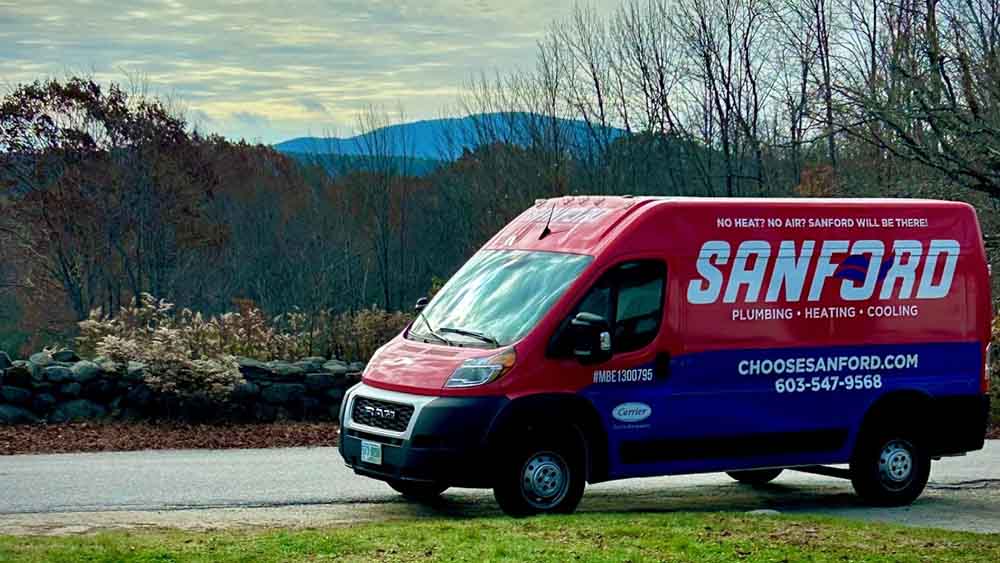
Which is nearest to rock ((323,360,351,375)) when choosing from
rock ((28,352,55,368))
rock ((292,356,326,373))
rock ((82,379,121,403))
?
rock ((292,356,326,373))

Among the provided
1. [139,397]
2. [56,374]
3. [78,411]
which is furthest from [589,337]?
[56,374]

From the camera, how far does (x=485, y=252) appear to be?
37.0 feet

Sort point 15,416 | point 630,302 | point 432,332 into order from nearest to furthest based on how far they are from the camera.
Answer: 1. point 630,302
2. point 432,332
3. point 15,416

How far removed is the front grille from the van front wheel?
31.7 inches

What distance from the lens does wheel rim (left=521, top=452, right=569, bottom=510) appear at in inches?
389

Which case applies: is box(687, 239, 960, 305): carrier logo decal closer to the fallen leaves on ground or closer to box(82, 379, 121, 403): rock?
the fallen leaves on ground

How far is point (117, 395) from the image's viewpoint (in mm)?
15469

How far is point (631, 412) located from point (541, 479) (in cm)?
89

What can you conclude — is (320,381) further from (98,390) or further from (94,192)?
(94,192)

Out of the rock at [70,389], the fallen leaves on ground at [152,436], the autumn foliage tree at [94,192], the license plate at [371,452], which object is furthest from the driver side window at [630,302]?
the autumn foliage tree at [94,192]

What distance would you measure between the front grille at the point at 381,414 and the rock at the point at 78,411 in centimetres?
588

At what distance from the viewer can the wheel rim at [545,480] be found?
32.4 ft

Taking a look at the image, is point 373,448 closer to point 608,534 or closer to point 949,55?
point 608,534

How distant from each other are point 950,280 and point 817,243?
141 centimetres
